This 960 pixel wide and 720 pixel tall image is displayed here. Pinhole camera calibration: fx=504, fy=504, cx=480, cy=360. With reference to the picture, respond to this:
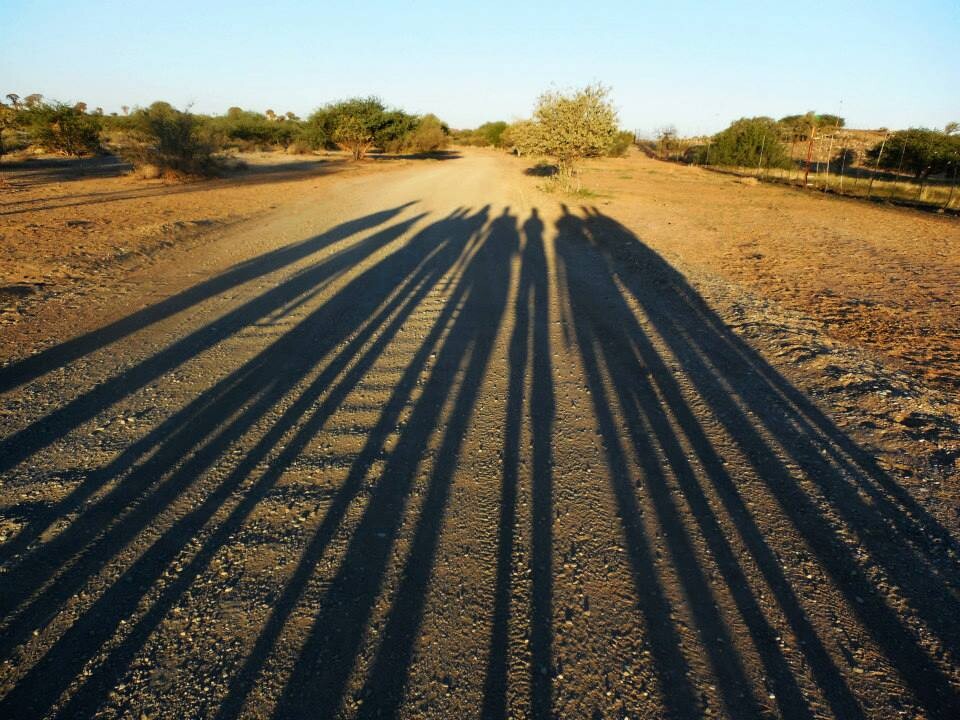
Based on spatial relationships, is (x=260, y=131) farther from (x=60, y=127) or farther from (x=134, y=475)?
(x=134, y=475)

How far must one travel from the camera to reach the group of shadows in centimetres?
214

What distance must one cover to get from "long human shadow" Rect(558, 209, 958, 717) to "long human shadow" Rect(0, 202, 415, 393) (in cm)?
513

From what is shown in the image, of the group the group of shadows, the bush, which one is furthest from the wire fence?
the bush

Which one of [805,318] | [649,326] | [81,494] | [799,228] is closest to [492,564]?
[81,494]

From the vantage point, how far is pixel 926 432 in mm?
3934

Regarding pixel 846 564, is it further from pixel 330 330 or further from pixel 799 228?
pixel 799 228

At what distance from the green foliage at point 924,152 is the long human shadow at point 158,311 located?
96.7ft

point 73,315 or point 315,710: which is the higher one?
point 73,315

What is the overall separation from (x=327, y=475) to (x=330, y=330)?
2.84m

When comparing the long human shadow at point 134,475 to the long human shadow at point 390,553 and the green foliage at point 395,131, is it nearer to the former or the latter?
the long human shadow at point 390,553

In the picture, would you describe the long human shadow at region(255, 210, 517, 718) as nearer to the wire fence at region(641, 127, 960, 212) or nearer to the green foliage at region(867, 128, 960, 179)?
the wire fence at region(641, 127, 960, 212)

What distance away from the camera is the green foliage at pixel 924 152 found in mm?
26234

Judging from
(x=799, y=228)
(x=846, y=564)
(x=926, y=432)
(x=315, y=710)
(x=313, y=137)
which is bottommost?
(x=315, y=710)

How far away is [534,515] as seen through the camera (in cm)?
303
